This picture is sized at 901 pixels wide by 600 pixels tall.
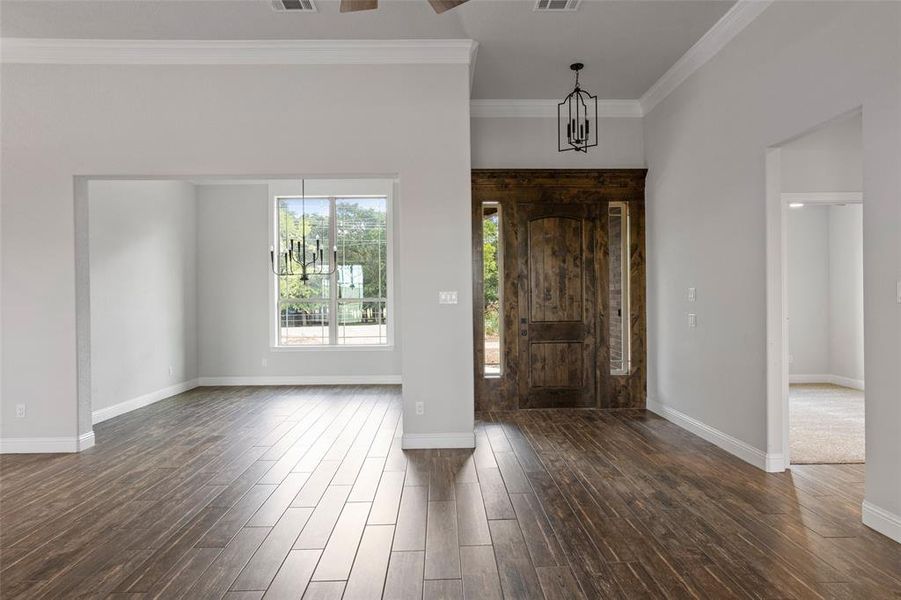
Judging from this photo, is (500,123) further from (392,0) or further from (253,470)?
(253,470)

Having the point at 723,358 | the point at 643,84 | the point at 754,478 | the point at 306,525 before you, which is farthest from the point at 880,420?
the point at 643,84

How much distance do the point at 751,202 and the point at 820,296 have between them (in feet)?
14.9

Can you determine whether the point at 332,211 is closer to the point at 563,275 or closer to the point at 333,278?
the point at 333,278

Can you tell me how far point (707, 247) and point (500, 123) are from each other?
106 inches

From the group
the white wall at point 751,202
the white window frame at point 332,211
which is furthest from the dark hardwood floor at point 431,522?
the white window frame at point 332,211

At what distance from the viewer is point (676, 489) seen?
11.5ft

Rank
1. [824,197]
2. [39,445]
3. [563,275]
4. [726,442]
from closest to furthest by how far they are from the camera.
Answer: [824,197], [726,442], [39,445], [563,275]

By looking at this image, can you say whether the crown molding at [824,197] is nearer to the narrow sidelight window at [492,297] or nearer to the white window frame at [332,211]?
the narrow sidelight window at [492,297]

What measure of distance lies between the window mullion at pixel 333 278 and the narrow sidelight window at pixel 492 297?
291 cm

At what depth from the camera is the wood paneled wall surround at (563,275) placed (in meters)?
5.98

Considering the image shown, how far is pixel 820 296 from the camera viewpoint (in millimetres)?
7465

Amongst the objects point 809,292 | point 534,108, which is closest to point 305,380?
point 534,108

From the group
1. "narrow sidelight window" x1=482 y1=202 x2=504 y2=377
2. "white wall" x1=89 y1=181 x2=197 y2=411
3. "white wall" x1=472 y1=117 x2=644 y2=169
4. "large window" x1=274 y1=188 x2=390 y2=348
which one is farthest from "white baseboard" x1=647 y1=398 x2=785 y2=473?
"white wall" x1=89 y1=181 x2=197 y2=411

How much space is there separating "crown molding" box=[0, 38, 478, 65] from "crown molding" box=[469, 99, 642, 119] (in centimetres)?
142
